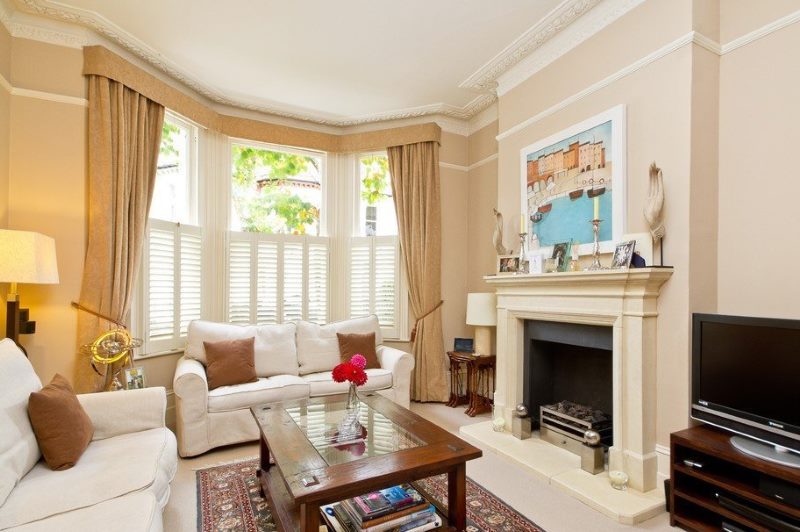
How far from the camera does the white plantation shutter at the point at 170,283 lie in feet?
12.0

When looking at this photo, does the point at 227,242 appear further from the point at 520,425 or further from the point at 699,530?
the point at 699,530

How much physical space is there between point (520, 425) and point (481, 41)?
10.1ft

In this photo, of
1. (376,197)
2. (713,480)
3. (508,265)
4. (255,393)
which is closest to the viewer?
(713,480)

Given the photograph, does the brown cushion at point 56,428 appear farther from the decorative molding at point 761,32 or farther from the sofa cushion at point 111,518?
the decorative molding at point 761,32

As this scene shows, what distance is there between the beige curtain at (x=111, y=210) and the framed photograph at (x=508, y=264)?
305 centimetres

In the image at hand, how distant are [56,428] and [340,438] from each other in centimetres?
131

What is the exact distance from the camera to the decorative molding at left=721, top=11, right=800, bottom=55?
7.32 ft

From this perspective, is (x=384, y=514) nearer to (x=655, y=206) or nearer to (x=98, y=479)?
(x=98, y=479)

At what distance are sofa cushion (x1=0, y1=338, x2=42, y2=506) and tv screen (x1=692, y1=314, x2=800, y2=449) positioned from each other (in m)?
3.25

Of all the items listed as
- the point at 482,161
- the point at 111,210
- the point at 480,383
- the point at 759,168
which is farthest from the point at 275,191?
the point at 759,168

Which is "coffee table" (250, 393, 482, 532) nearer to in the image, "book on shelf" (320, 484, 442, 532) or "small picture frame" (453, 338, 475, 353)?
"book on shelf" (320, 484, 442, 532)

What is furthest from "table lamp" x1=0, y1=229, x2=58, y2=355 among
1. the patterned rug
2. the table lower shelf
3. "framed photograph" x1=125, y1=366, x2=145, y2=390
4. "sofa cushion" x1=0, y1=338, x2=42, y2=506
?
the table lower shelf

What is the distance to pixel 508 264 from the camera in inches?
145

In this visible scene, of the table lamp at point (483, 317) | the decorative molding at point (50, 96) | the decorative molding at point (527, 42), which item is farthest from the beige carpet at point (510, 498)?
the decorative molding at point (527, 42)
